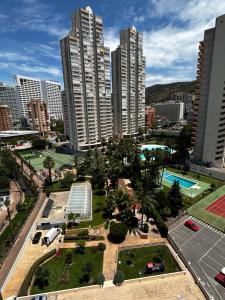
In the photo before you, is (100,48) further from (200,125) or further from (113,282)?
(113,282)

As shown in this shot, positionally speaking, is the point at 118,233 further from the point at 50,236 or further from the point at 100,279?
the point at 50,236

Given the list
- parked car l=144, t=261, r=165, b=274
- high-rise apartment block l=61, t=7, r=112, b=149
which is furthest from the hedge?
high-rise apartment block l=61, t=7, r=112, b=149

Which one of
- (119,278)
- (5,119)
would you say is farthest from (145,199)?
(5,119)

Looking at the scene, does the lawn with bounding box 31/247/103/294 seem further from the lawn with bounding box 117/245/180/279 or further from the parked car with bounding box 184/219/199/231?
the parked car with bounding box 184/219/199/231

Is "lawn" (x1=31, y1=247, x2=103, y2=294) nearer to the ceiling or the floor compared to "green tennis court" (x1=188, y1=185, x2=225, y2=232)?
nearer to the floor

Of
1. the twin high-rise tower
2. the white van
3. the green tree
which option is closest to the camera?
the white van

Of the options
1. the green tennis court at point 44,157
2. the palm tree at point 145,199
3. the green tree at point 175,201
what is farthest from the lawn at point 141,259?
the green tennis court at point 44,157
